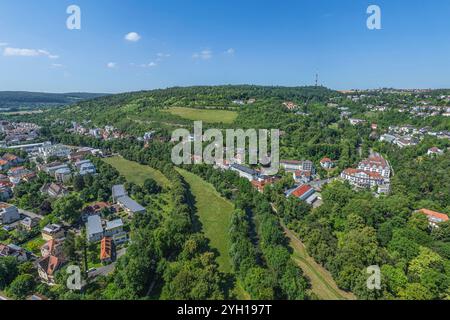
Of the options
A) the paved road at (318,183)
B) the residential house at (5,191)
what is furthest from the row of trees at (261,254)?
the residential house at (5,191)

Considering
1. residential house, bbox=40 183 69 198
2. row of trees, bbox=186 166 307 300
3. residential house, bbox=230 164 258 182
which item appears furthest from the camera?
residential house, bbox=230 164 258 182

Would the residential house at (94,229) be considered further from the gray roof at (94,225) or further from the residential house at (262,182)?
the residential house at (262,182)

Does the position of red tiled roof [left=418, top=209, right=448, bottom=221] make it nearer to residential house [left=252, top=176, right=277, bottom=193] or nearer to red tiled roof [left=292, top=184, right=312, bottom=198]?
red tiled roof [left=292, top=184, right=312, bottom=198]

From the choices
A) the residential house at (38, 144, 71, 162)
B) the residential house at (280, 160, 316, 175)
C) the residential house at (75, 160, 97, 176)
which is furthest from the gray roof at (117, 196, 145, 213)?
the residential house at (38, 144, 71, 162)

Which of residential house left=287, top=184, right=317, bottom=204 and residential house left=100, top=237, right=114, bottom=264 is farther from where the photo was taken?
residential house left=287, top=184, right=317, bottom=204

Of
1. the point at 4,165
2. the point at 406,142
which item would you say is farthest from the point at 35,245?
the point at 406,142

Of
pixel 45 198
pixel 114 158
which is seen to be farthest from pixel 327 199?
pixel 114 158
